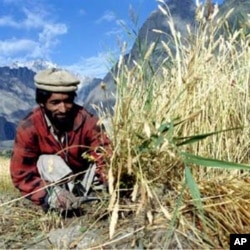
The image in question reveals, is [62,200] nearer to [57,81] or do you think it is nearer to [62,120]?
[62,120]

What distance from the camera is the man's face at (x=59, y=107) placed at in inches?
170

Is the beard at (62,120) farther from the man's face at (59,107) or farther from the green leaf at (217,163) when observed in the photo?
the green leaf at (217,163)

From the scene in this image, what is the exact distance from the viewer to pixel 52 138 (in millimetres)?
4469

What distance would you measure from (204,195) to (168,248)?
0.38 m

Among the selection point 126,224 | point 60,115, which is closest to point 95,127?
point 60,115

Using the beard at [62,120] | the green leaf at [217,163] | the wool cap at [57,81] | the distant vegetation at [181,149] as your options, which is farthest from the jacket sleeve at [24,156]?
the green leaf at [217,163]

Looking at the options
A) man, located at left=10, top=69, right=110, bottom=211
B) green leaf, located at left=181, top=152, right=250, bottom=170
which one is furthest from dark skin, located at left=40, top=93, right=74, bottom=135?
green leaf, located at left=181, top=152, right=250, bottom=170

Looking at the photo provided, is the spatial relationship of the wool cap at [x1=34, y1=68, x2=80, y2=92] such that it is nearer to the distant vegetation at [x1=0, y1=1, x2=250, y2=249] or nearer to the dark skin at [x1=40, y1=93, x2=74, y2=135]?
the dark skin at [x1=40, y1=93, x2=74, y2=135]

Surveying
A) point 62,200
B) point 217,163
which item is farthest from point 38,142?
point 217,163

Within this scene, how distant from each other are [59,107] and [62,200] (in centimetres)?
67

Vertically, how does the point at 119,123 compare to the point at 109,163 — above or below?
above

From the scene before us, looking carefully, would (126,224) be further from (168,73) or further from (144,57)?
(168,73)

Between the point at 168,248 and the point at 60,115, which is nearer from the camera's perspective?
the point at 168,248

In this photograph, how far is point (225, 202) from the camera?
3193 mm
